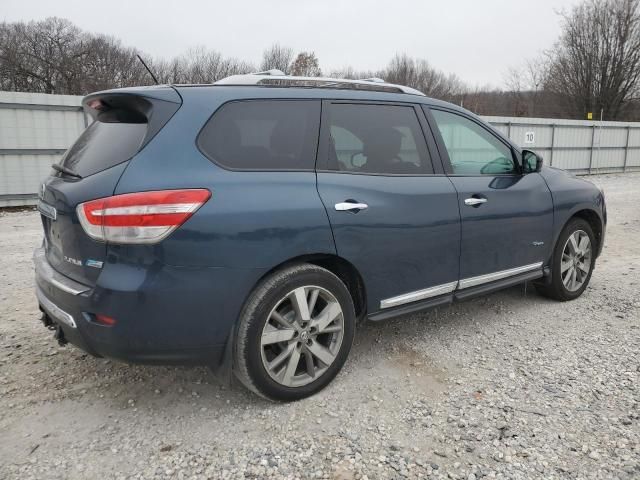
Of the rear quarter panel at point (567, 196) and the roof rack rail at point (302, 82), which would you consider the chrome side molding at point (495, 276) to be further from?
the roof rack rail at point (302, 82)

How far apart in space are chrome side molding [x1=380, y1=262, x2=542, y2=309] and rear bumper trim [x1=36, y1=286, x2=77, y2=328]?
1726 mm

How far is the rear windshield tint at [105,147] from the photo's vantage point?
2.54 meters

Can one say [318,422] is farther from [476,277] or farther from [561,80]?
[561,80]

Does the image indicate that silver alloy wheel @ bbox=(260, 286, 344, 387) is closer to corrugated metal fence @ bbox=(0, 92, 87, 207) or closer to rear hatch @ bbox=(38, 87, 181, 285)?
rear hatch @ bbox=(38, 87, 181, 285)

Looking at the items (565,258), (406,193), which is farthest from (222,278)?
(565,258)

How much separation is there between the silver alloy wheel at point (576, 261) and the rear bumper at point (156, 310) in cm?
309

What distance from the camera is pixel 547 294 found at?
15.1 ft

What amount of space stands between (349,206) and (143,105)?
3.96ft

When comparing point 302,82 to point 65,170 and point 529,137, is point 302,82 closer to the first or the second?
point 65,170

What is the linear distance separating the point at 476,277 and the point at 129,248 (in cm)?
240

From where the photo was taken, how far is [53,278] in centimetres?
271

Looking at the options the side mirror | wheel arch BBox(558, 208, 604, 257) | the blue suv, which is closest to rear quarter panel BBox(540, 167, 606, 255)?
wheel arch BBox(558, 208, 604, 257)

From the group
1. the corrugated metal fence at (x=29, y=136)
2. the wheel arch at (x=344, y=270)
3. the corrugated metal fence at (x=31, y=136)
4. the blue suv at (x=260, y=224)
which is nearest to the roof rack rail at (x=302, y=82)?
the blue suv at (x=260, y=224)


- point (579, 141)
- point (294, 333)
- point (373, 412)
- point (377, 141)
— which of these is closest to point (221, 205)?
point (294, 333)
